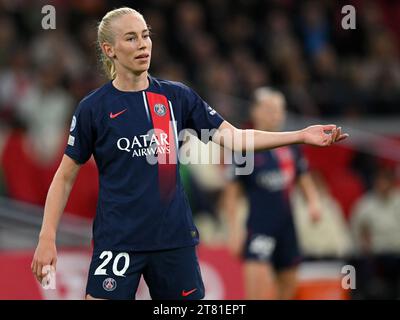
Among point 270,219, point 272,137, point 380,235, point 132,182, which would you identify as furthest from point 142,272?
point 380,235

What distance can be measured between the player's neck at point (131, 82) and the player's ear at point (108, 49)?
0.12 meters

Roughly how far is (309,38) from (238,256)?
5.99 meters

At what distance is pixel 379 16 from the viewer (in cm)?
1558

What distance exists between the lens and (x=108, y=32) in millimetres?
5270

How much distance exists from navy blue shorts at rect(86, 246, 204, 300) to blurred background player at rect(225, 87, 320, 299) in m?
3.91

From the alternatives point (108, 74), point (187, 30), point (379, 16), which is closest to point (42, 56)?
point (187, 30)

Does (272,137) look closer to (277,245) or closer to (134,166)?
(134,166)

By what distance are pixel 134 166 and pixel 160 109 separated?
1.09ft

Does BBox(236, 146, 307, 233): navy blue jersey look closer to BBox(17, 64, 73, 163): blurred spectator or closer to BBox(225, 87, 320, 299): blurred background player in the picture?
BBox(225, 87, 320, 299): blurred background player

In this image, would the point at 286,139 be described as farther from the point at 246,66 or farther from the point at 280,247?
the point at 246,66

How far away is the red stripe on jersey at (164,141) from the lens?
17.0 ft

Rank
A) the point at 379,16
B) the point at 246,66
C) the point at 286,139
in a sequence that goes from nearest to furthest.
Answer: the point at 286,139, the point at 246,66, the point at 379,16

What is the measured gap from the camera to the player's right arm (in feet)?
16.5
